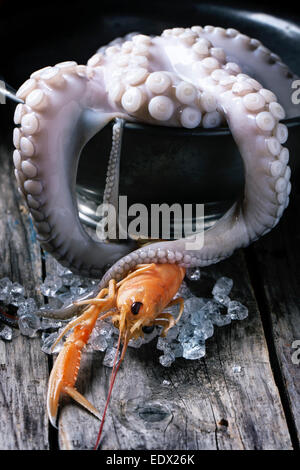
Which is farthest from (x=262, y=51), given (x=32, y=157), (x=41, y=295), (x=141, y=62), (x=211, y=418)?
(x=211, y=418)

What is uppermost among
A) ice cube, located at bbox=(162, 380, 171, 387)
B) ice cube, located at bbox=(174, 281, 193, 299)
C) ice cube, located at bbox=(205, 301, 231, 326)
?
ice cube, located at bbox=(205, 301, 231, 326)

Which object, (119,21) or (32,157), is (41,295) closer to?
(32,157)

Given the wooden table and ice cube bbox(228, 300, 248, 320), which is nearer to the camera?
the wooden table

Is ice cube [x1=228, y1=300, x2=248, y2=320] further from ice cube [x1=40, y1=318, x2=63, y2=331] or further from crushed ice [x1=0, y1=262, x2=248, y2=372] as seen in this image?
ice cube [x1=40, y1=318, x2=63, y2=331]

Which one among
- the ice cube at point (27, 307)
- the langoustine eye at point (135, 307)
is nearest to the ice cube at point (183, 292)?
the langoustine eye at point (135, 307)

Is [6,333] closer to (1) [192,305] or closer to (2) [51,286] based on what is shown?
(2) [51,286]

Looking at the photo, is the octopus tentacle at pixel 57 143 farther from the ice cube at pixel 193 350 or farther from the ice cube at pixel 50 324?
the ice cube at pixel 193 350

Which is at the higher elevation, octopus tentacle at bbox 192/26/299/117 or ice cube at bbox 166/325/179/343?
octopus tentacle at bbox 192/26/299/117

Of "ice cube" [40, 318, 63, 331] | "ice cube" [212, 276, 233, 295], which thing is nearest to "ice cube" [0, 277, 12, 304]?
"ice cube" [40, 318, 63, 331]
